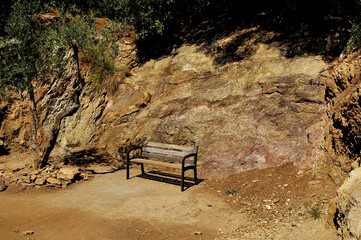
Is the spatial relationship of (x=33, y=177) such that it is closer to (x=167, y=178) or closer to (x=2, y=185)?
(x=2, y=185)

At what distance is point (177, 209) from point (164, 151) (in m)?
2.37

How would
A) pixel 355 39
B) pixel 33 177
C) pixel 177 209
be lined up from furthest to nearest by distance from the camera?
pixel 355 39, pixel 33 177, pixel 177 209

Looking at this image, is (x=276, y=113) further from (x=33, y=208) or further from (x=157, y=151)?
(x=33, y=208)

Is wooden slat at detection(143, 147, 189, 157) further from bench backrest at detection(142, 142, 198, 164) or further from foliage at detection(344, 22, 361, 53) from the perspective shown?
foliage at detection(344, 22, 361, 53)

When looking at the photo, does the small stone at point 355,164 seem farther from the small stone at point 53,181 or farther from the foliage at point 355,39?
the small stone at point 53,181

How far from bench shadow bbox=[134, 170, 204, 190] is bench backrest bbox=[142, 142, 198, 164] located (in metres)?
0.56

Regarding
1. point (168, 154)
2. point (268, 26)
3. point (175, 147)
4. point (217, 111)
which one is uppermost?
point (268, 26)

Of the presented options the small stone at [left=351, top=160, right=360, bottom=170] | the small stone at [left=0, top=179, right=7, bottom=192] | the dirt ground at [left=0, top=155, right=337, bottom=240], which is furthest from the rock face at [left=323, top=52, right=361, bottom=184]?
the small stone at [left=0, top=179, right=7, bottom=192]

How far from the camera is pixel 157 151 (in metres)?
8.30

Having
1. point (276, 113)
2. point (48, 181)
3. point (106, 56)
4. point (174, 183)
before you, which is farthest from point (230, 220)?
point (106, 56)

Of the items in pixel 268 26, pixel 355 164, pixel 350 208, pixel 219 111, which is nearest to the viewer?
pixel 350 208

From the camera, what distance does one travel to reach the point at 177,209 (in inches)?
237

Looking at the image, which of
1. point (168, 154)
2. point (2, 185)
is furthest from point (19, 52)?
point (168, 154)

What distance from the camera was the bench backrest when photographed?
308 inches
